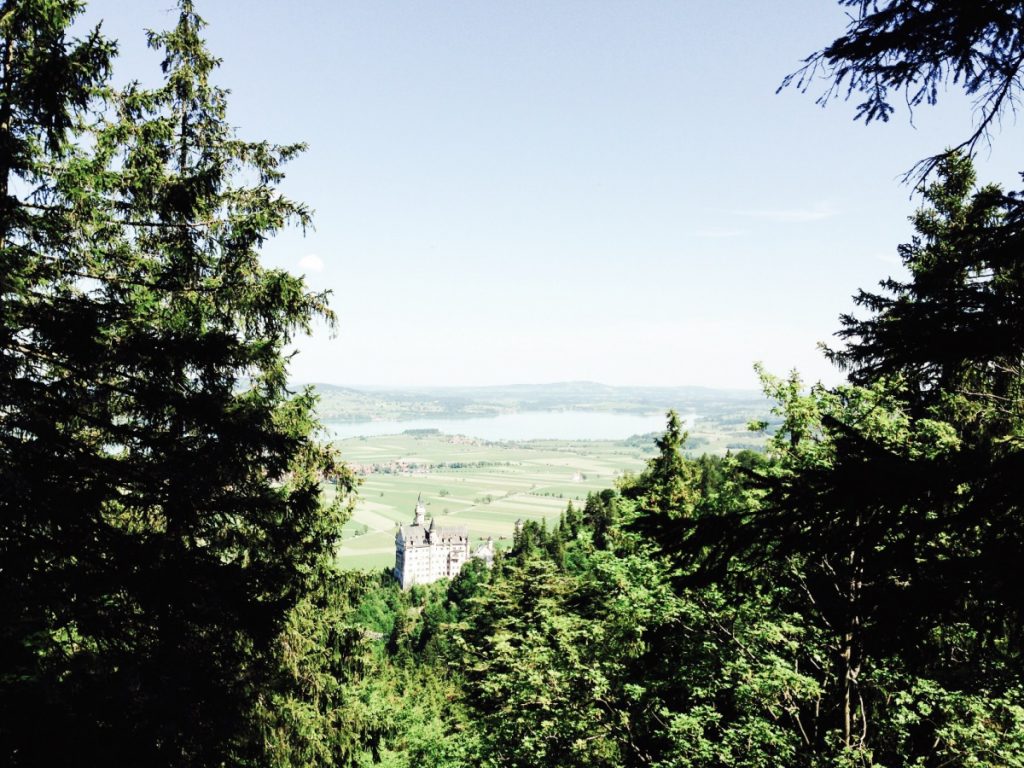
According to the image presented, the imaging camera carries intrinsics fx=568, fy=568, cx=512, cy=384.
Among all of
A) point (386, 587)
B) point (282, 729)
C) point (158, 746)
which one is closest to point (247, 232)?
point (158, 746)

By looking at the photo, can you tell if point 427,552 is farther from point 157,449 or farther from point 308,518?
point 157,449

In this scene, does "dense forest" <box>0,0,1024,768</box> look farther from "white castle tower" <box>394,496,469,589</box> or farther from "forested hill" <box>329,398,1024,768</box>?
"white castle tower" <box>394,496,469,589</box>

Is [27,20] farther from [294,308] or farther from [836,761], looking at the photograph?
[836,761]

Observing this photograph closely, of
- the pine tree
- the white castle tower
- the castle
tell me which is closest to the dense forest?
the pine tree

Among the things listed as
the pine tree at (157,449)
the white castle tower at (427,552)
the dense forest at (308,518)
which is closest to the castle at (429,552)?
the white castle tower at (427,552)

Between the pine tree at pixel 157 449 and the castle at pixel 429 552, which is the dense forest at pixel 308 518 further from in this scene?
the castle at pixel 429 552

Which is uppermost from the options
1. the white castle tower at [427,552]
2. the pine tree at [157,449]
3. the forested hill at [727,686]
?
the pine tree at [157,449]

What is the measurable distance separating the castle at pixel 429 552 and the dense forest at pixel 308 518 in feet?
358

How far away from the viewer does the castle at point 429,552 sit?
393ft

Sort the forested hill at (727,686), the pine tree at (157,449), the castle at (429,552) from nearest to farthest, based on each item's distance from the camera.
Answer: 1. the pine tree at (157,449)
2. the forested hill at (727,686)
3. the castle at (429,552)

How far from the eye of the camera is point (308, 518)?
9.23 metres

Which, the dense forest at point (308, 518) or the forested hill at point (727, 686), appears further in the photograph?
the forested hill at point (727, 686)

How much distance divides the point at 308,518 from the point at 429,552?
12050 centimetres

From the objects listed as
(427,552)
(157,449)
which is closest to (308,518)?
(157,449)
